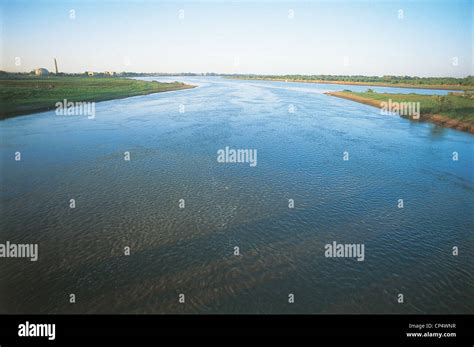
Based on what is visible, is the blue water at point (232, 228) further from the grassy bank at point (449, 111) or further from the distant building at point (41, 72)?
the distant building at point (41, 72)

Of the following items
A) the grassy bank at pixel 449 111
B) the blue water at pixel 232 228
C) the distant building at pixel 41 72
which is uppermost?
the distant building at pixel 41 72

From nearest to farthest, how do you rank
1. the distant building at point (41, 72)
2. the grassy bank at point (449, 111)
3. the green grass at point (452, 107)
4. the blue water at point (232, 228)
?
the blue water at point (232, 228), the grassy bank at point (449, 111), the green grass at point (452, 107), the distant building at point (41, 72)

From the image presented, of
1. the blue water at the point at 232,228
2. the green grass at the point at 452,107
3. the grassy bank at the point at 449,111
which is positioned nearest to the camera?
the blue water at the point at 232,228

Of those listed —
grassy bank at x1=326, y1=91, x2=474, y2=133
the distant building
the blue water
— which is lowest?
the blue water

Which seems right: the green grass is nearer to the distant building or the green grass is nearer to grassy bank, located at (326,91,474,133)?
grassy bank, located at (326,91,474,133)

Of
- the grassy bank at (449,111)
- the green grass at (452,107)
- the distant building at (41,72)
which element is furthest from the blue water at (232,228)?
the distant building at (41,72)

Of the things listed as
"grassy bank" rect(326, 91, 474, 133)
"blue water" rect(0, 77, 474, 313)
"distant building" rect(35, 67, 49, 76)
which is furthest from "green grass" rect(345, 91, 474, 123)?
"distant building" rect(35, 67, 49, 76)

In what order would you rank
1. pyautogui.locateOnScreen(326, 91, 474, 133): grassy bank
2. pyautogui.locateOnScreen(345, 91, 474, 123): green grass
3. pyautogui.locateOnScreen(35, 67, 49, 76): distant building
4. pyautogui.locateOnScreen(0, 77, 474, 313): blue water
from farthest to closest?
pyautogui.locateOnScreen(35, 67, 49, 76): distant building, pyautogui.locateOnScreen(345, 91, 474, 123): green grass, pyautogui.locateOnScreen(326, 91, 474, 133): grassy bank, pyautogui.locateOnScreen(0, 77, 474, 313): blue water

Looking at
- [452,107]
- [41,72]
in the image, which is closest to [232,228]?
[452,107]

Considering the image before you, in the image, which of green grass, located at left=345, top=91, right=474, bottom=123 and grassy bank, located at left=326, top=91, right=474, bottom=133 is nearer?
grassy bank, located at left=326, top=91, right=474, bottom=133
